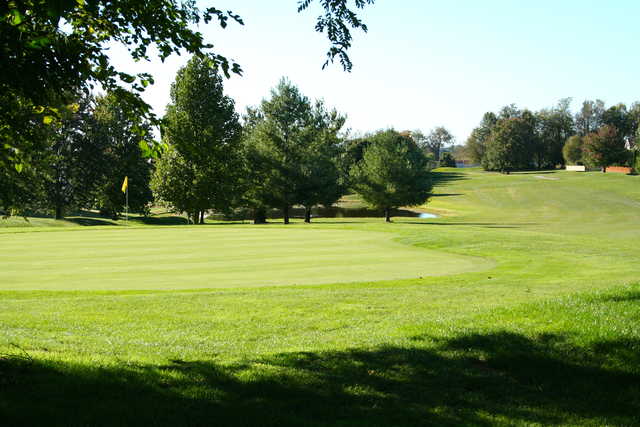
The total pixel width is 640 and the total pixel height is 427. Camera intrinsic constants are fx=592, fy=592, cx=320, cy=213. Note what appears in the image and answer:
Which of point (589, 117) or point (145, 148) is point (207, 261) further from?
point (589, 117)

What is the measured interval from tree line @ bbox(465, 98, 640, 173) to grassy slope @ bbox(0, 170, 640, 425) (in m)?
101

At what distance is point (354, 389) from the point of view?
5.59 metres

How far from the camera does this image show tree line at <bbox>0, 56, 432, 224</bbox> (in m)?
54.0

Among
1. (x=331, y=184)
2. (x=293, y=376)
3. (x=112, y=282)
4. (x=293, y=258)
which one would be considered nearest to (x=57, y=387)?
(x=293, y=376)

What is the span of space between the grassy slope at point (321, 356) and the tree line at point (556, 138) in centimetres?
10101

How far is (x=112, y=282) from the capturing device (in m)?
14.9

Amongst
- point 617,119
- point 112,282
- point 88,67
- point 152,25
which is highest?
point 617,119

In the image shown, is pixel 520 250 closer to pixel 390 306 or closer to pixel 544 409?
pixel 390 306

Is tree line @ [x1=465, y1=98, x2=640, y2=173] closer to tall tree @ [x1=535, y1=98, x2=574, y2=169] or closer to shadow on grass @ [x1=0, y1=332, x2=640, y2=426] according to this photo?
tall tree @ [x1=535, y1=98, x2=574, y2=169]

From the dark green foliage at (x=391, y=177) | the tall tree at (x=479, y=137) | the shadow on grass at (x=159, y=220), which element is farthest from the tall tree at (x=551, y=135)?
the shadow on grass at (x=159, y=220)

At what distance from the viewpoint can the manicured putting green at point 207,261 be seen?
50.1 ft

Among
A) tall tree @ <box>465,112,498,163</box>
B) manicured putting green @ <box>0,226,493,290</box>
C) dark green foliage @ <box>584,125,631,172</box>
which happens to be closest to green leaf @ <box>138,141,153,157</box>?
manicured putting green @ <box>0,226,493,290</box>

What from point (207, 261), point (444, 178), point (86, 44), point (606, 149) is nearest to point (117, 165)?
point (207, 261)

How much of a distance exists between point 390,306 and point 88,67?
722 cm
